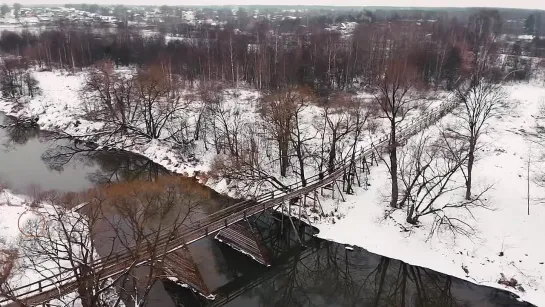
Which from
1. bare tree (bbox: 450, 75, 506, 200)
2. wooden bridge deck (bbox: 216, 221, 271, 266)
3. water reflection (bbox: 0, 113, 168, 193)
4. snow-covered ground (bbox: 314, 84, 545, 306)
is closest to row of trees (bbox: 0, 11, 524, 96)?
water reflection (bbox: 0, 113, 168, 193)

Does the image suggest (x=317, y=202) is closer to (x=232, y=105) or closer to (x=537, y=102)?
(x=232, y=105)

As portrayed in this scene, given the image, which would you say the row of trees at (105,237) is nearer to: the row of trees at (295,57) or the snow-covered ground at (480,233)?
the snow-covered ground at (480,233)

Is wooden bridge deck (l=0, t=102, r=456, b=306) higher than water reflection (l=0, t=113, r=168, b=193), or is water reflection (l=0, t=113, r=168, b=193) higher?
wooden bridge deck (l=0, t=102, r=456, b=306)

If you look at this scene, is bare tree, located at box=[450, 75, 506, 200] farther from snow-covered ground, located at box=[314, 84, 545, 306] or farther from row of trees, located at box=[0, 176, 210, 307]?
row of trees, located at box=[0, 176, 210, 307]

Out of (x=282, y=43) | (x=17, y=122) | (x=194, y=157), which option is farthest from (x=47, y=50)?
(x=194, y=157)

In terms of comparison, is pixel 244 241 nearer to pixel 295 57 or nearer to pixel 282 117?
pixel 282 117
